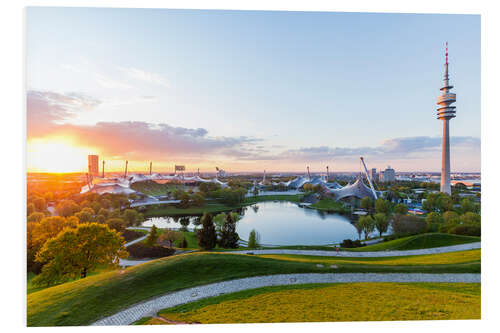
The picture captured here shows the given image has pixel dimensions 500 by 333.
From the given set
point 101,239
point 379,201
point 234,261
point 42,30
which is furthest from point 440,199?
point 42,30

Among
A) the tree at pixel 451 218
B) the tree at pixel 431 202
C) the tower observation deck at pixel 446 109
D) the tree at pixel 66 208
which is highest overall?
the tower observation deck at pixel 446 109

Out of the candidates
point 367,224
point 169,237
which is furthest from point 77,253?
point 367,224

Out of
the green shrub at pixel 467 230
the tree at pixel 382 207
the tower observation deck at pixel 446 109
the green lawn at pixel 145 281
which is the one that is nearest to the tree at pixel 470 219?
the green shrub at pixel 467 230

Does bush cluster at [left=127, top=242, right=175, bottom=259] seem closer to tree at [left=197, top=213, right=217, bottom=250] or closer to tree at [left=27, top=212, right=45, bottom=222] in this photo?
tree at [left=197, top=213, right=217, bottom=250]

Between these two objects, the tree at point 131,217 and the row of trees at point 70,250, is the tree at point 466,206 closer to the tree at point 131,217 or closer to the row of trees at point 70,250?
the row of trees at point 70,250

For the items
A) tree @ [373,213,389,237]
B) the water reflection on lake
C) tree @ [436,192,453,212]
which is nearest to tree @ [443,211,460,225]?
tree @ [436,192,453,212]

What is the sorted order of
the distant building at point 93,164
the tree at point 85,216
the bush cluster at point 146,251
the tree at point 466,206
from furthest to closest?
the tree at point 466,206 → the bush cluster at point 146,251 → the tree at point 85,216 → the distant building at point 93,164

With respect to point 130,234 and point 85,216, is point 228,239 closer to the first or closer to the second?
point 130,234
